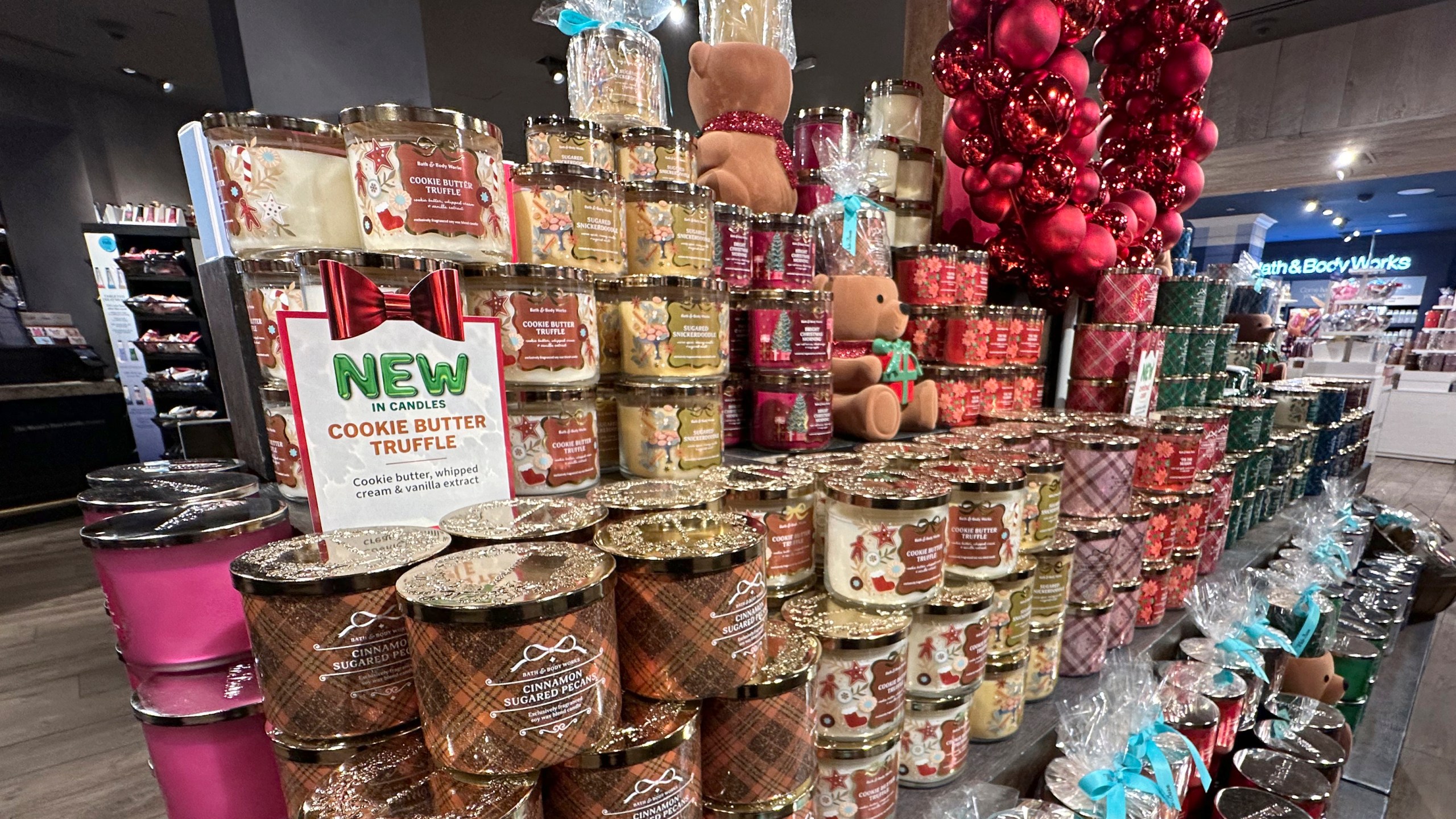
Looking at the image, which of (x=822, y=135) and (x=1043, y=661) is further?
(x=822, y=135)

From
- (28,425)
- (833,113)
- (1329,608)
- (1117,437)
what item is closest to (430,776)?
(1117,437)

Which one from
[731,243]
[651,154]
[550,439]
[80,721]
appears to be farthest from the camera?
[80,721]

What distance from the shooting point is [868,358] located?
1.57 meters

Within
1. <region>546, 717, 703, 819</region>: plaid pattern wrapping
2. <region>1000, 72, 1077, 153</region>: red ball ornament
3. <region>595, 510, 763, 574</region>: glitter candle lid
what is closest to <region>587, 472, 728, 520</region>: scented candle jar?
<region>595, 510, 763, 574</region>: glitter candle lid

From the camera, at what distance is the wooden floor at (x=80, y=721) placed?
1904 mm

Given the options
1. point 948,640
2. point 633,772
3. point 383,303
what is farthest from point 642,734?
point 948,640

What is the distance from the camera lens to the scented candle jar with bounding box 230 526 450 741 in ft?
1.89

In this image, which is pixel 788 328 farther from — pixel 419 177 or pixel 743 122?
pixel 419 177

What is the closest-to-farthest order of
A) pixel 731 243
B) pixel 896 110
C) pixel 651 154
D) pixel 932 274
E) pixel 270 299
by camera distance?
pixel 270 299 → pixel 651 154 → pixel 731 243 → pixel 932 274 → pixel 896 110

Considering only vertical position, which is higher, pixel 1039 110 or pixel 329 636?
pixel 1039 110

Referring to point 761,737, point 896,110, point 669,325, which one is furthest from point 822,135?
point 761,737

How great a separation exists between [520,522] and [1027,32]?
66.3 inches

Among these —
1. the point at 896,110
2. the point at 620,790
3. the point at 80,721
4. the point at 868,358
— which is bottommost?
the point at 80,721

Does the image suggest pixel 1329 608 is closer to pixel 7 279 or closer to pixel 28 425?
pixel 28 425
